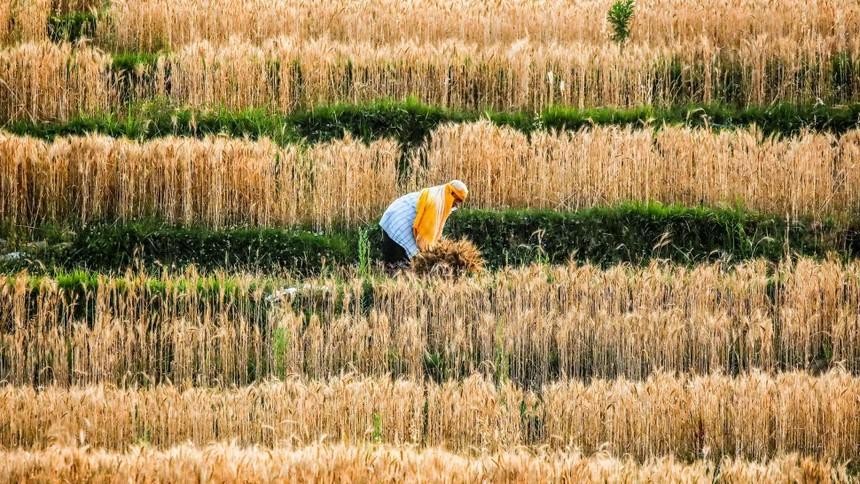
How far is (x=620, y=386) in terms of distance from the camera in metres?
11.3

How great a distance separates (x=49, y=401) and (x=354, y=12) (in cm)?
1138

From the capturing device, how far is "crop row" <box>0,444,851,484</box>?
28.6ft

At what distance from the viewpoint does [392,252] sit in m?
14.7

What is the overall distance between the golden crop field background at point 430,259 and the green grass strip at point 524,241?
0.13 ft

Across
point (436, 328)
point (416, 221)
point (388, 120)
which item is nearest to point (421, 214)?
point (416, 221)

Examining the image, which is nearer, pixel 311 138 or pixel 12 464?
pixel 12 464

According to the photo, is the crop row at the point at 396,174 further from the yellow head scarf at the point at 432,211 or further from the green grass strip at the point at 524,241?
the yellow head scarf at the point at 432,211

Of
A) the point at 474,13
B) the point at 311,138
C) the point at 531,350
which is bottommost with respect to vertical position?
the point at 531,350

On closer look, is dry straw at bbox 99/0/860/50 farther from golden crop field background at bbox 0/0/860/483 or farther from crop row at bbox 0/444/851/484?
crop row at bbox 0/444/851/484

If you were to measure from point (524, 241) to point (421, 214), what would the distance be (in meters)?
2.37

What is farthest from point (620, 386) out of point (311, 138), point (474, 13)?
point (474, 13)

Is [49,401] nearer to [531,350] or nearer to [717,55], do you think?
[531,350]

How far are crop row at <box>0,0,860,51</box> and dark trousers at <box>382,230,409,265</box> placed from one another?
645 centimetres

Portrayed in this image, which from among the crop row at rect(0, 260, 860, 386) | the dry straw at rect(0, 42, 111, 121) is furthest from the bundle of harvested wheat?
the dry straw at rect(0, 42, 111, 121)
